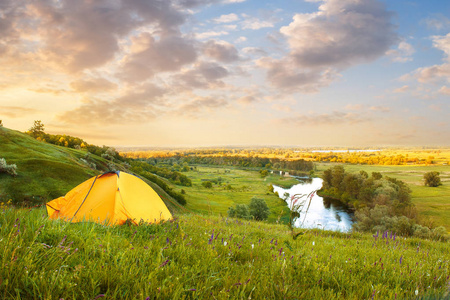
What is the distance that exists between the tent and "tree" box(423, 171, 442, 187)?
143 metres

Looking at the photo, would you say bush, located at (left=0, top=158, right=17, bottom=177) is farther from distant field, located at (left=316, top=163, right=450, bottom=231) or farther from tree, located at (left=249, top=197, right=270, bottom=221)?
distant field, located at (left=316, top=163, right=450, bottom=231)

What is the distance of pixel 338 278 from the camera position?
10.4ft

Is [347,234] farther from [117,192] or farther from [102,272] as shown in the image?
[102,272]

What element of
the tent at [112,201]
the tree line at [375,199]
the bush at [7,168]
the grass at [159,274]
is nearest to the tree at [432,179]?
the tree line at [375,199]

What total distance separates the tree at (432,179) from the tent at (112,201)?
468 feet

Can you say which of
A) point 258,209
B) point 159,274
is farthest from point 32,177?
point 258,209

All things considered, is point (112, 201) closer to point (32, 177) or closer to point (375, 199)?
point (32, 177)

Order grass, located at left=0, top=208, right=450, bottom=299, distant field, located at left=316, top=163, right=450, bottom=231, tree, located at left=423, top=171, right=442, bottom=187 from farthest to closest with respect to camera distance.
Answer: tree, located at left=423, top=171, right=442, bottom=187 < distant field, located at left=316, top=163, right=450, bottom=231 < grass, located at left=0, top=208, right=450, bottom=299

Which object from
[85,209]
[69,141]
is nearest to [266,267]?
[85,209]

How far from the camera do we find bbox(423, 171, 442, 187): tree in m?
107

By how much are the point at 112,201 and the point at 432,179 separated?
14713 centimetres

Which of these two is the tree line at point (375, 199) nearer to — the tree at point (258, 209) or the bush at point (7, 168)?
the tree at point (258, 209)

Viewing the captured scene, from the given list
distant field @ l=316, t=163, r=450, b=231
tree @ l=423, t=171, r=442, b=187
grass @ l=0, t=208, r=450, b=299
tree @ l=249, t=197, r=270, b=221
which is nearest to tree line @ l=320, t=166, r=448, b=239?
distant field @ l=316, t=163, r=450, b=231

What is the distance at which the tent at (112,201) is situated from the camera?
804 cm
